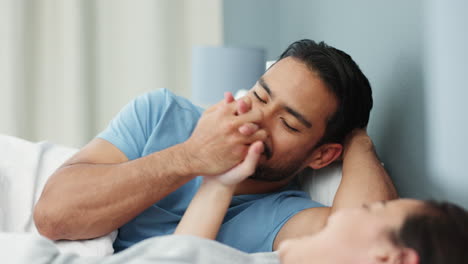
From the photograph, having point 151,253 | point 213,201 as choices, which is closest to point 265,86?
point 213,201

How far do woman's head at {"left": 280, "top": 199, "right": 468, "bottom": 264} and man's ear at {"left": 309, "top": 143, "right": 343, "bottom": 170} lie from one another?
0.70 meters

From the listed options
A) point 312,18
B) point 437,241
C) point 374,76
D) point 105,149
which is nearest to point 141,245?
point 437,241

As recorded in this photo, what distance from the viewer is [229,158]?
1.22 metres

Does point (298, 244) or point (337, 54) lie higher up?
point (337, 54)

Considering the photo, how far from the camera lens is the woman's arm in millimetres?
1149

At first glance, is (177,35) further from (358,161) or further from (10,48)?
(358,161)

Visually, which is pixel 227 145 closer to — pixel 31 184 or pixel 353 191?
pixel 353 191

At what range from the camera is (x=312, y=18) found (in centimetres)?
236

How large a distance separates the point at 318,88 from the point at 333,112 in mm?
91

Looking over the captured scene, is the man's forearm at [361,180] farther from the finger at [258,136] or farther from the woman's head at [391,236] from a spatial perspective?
the woman's head at [391,236]

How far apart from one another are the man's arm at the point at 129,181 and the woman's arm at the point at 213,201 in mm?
26

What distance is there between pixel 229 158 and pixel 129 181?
0.24m

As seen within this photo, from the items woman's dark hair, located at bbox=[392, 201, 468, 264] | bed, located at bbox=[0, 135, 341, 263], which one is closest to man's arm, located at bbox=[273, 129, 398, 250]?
bed, located at bbox=[0, 135, 341, 263]

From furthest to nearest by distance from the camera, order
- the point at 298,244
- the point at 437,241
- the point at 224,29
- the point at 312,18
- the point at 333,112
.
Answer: the point at 224,29, the point at 312,18, the point at 333,112, the point at 298,244, the point at 437,241
